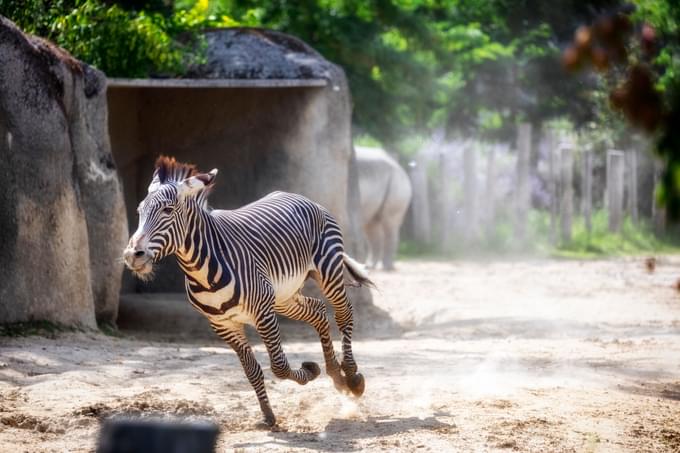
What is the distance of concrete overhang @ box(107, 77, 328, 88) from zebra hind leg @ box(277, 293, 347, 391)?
4.12 m

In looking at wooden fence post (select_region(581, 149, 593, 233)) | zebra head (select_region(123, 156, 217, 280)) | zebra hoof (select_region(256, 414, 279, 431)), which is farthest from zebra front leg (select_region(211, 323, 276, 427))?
wooden fence post (select_region(581, 149, 593, 233))

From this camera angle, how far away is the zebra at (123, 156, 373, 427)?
5.36 m

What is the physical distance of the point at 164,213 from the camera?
17.5 ft

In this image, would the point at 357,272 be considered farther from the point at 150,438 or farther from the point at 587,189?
the point at 587,189

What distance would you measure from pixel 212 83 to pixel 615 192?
42.0 feet

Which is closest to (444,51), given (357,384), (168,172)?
(357,384)

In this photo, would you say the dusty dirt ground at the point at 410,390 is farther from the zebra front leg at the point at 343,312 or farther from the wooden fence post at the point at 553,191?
the wooden fence post at the point at 553,191

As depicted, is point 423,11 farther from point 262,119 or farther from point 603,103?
point 262,119

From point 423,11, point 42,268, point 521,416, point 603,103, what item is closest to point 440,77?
point 423,11

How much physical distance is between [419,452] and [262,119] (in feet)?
24.0

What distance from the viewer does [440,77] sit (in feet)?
69.4

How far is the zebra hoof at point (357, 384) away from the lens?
6383 mm

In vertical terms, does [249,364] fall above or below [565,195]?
above

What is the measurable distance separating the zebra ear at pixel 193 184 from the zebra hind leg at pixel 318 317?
136cm
